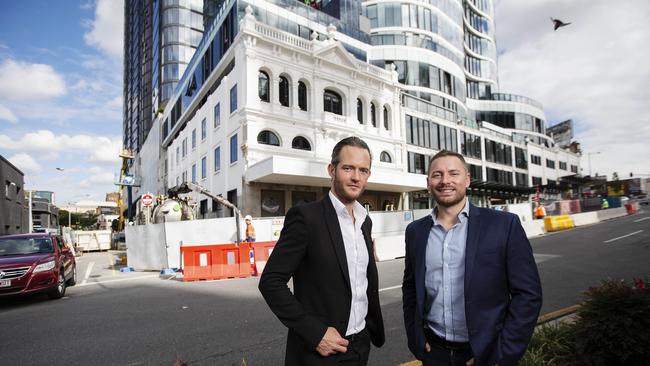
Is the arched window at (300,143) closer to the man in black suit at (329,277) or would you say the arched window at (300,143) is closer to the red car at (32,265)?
the red car at (32,265)

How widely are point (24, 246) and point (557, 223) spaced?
2800cm

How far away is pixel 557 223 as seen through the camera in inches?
950

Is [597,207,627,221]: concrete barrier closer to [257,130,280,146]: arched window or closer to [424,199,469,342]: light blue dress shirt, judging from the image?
[257,130,280,146]: arched window

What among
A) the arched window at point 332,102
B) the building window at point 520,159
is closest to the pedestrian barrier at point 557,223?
the arched window at point 332,102

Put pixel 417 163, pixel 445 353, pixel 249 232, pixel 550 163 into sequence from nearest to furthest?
pixel 445 353
pixel 249 232
pixel 417 163
pixel 550 163

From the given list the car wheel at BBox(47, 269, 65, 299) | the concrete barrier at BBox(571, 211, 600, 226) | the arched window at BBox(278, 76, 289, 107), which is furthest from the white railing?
the concrete barrier at BBox(571, 211, 600, 226)

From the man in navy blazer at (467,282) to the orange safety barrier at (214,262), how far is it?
10.2 m

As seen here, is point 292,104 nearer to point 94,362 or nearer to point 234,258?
point 234,258

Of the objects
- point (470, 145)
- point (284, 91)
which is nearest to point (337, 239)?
point (284, 91)

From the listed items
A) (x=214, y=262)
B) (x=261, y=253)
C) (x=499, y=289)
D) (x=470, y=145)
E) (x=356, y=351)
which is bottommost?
(x=214, y=262)

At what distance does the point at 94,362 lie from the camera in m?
4.46

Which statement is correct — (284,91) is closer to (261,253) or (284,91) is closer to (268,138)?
(268,138)

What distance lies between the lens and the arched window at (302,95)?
26212 millimetres

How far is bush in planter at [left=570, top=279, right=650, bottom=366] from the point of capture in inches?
108
